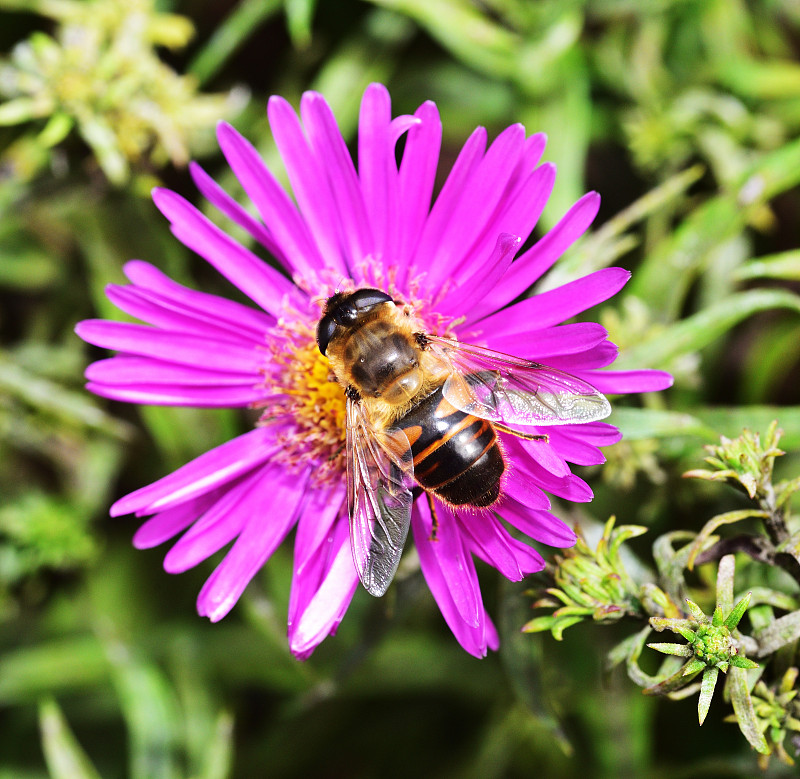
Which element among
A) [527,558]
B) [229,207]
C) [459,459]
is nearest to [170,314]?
[229,207]

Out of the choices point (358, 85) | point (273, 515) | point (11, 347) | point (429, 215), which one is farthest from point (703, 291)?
point (11, 347)

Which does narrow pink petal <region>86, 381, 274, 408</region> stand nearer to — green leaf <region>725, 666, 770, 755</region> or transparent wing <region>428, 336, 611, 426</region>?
transparent wing <region>428, 336, 611, 426</region>

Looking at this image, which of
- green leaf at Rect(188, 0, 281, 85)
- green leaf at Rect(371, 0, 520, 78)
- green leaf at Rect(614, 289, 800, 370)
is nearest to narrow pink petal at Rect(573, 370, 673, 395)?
green leaf at Rect(614, 289, 800, 370)

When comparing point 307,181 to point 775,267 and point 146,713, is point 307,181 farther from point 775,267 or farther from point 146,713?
point 146,713

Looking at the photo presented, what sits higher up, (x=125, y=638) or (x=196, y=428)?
(x=196, y=428)

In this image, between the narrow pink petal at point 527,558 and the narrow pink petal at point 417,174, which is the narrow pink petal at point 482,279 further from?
the narrow pink petal at point 527,558

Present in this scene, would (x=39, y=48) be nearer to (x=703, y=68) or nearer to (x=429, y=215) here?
(x=429, y=215)
